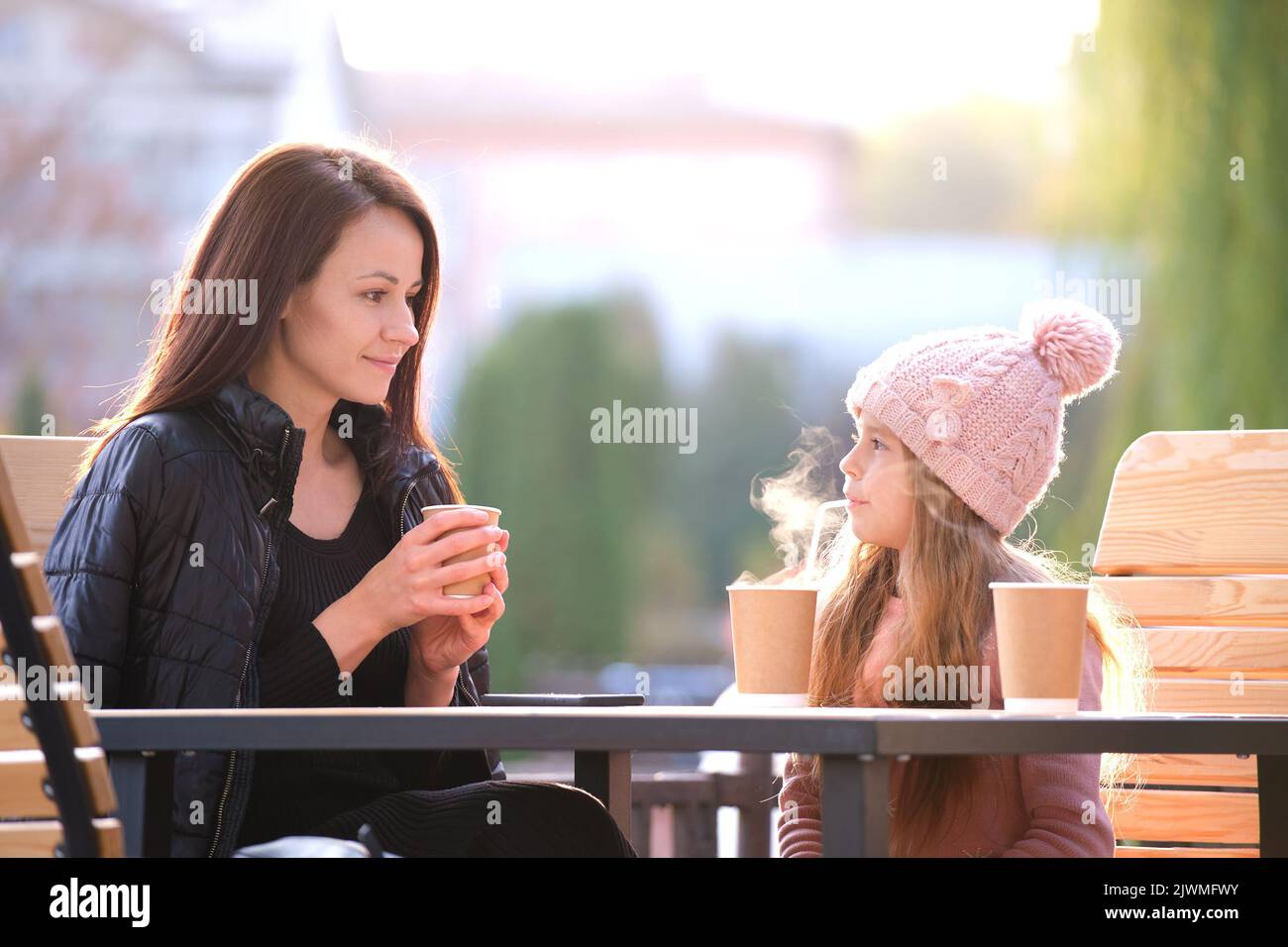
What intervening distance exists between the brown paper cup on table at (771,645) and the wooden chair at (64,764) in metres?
0.40

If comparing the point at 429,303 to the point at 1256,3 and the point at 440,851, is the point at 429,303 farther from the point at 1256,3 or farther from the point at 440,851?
the point at 1256,3

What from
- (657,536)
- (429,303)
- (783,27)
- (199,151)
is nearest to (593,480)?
(657,536)

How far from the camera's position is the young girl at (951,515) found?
196 centimetres

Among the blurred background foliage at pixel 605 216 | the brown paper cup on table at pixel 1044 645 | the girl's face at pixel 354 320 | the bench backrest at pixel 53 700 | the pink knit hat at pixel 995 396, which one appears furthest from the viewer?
the blurred background foliage at pixel 605 216

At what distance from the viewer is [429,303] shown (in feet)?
8.26

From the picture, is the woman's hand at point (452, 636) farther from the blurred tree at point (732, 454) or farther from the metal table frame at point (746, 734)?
the blurred tree at point (732, 454)

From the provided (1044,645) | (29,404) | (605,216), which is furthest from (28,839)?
(605,216)

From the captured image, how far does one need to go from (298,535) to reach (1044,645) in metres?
1.14

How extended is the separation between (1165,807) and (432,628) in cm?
128

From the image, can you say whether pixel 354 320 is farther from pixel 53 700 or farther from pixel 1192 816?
pixel 1192 816

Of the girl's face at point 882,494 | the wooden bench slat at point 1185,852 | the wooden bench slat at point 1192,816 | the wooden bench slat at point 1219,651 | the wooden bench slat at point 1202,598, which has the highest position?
the girl's face at point 882,494

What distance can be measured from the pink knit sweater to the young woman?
37 centimetres

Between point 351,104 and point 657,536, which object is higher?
point 351,104

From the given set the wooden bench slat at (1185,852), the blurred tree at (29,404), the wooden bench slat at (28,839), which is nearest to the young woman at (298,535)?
the wooden bench slat at (28,839)
